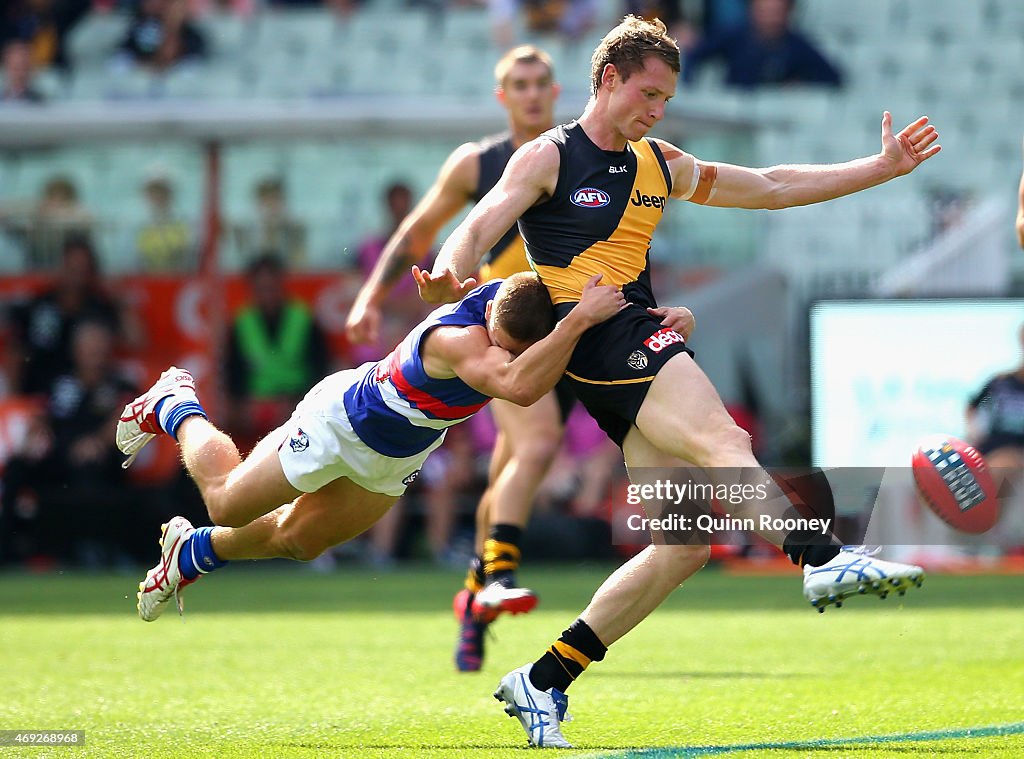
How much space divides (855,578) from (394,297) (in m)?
10.8

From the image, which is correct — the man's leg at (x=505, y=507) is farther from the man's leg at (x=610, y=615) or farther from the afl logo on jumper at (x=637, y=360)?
the afl logo on jumper at (x=637, y=360)

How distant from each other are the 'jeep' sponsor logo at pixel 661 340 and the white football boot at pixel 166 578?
2.25m

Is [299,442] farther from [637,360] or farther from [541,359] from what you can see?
[637,360]

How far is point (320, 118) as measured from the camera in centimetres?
1505

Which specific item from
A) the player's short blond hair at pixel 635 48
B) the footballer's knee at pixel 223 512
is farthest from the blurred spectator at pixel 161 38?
the player's short blond hair at pixel 635 48

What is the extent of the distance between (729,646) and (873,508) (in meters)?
5.40

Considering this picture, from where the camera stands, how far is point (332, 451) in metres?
6.22

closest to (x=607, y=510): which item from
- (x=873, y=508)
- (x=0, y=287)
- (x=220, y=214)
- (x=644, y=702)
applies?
(x=873, y=508)

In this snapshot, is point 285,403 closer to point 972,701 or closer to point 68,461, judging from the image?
point 68,461

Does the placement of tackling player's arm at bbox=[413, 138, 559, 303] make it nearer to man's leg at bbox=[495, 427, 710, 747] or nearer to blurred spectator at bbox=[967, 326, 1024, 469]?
man's leg at bbox=[495, 427, 710, 747]

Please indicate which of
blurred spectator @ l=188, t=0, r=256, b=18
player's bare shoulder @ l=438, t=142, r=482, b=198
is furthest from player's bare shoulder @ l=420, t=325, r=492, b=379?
blurred spectator @ l=188, t=0, r=256, b=18

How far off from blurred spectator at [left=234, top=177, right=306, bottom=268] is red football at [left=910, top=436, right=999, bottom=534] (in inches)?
427

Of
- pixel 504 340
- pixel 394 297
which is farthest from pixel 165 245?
pixel 504 340

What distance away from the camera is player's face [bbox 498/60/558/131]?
26.8ft
